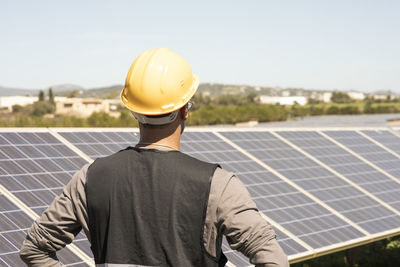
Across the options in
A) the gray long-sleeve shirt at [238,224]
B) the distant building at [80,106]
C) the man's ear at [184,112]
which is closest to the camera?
the gray long-sleeve shirt at [238,224]

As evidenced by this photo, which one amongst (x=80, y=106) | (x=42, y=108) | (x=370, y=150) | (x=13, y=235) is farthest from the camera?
(x=80, y=106)

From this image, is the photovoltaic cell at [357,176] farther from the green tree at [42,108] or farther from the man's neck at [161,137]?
the green tree at [42,108]

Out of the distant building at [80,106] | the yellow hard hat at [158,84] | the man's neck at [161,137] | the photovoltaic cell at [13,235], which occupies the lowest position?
the distant building at [80,106]

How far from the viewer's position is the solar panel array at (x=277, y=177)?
920 cm

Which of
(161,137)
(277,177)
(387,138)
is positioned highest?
(161,137)

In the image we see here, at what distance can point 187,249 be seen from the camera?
284cm

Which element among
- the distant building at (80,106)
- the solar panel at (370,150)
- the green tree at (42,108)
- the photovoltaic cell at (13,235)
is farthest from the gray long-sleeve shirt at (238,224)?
the distant building at (80,106)

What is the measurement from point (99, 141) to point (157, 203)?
9.79 metres

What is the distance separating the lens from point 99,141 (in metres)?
12.5

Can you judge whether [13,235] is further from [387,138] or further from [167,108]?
[387,138]

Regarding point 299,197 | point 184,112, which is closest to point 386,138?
point 299,197

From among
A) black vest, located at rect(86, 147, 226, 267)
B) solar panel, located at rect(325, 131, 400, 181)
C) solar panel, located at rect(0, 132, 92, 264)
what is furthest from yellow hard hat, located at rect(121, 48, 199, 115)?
solar panel, located at rect(325, 131, 400, 181)

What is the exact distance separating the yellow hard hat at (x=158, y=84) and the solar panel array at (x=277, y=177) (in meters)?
4.86

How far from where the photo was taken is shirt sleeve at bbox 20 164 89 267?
9.99 feet
